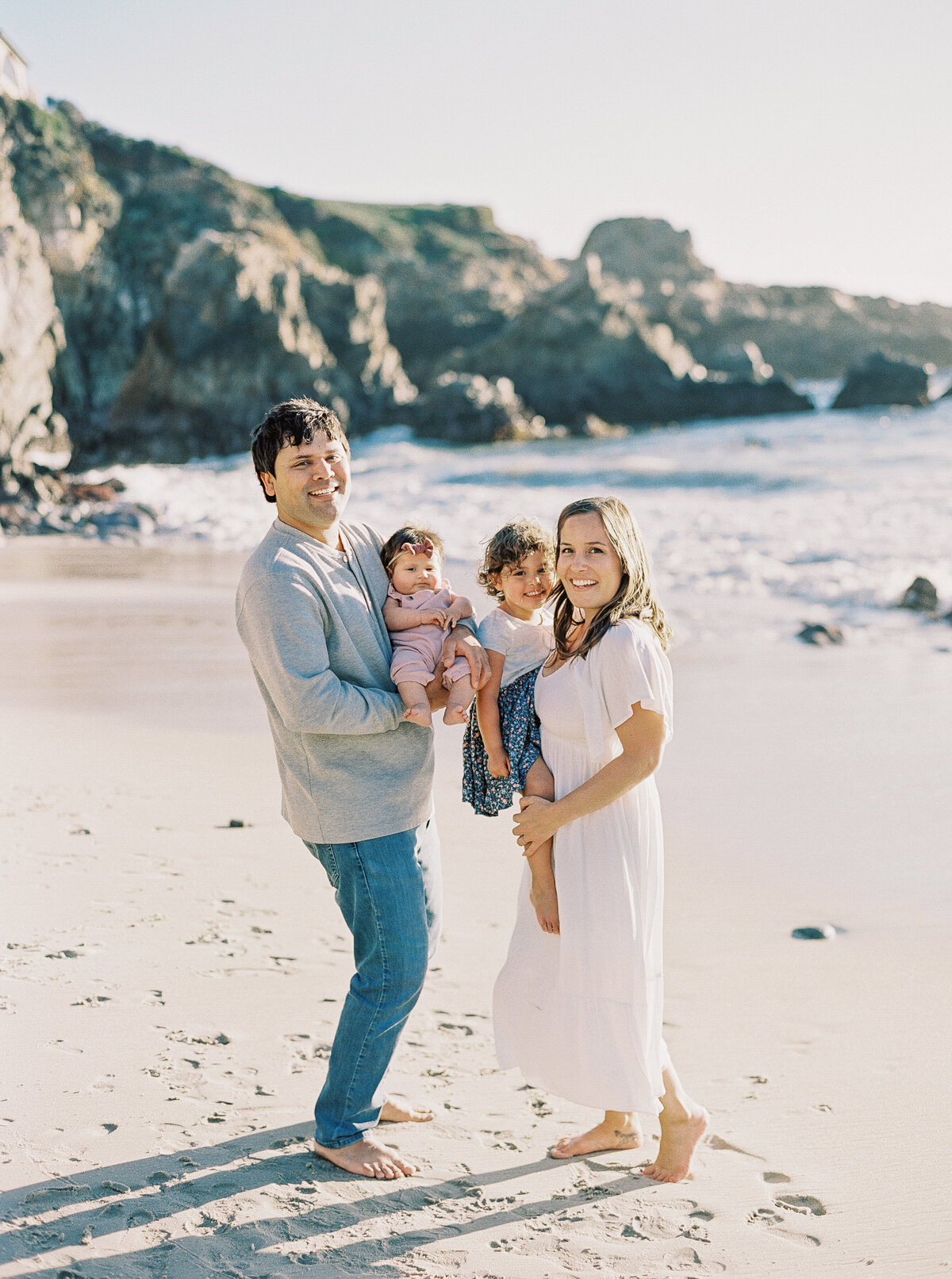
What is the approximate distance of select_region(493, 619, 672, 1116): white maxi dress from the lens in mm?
2473

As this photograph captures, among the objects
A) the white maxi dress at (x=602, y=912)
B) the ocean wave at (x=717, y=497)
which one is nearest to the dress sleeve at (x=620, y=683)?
the white maxi dress at (x=602, y=912)

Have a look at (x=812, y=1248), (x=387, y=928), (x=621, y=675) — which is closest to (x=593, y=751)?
(x=621, y=675)

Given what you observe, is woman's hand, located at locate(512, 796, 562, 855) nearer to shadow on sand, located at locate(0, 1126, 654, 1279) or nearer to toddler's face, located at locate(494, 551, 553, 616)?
toddler's face, located at locate(494, 551, 553, 616)

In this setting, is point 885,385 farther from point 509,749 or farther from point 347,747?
point 347,747

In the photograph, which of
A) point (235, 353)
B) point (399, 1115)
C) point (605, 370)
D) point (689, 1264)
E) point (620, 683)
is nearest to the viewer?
point (689, 1264)

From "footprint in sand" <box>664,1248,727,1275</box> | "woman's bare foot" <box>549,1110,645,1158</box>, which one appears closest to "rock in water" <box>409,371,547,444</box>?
"woman's bare foot" <box>549,1110,645,1158</box>

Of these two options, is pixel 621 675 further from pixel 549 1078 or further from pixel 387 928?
pixel 549 1078

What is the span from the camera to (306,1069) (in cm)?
305

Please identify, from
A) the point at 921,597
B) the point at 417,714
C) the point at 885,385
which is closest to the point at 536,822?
the point at 417,714

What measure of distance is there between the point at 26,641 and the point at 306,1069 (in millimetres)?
6624

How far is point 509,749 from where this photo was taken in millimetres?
2645

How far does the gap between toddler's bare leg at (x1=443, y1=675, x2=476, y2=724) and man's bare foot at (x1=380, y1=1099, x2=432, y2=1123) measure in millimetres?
1070

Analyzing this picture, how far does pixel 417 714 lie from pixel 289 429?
0.72 metres

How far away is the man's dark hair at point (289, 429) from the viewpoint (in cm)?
252
